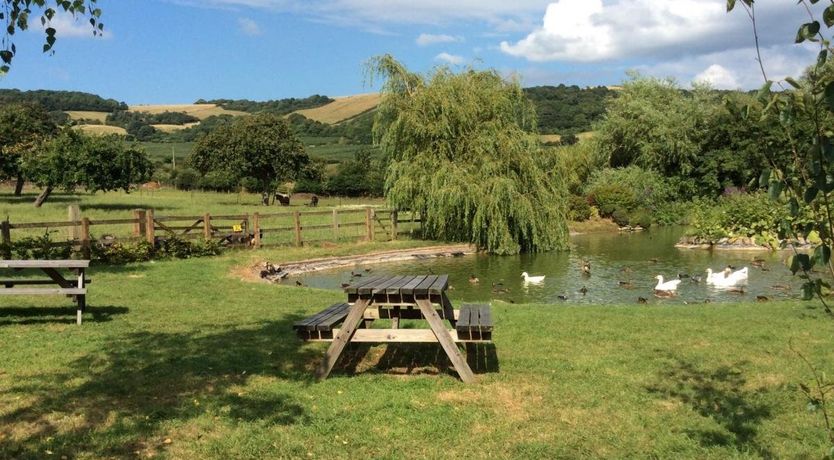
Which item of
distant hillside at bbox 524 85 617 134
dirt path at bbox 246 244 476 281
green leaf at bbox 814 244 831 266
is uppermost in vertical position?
distant hillside at bbox 524 85 617 134

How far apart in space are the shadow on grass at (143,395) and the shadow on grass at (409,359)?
41 centimetres

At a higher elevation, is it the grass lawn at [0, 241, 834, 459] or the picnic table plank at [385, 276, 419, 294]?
the picnic table plank at [385, 276, 419, 294]

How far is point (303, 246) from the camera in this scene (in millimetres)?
20969

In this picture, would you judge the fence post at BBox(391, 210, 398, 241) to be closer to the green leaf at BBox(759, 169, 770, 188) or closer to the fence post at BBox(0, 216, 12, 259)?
the fence post at BBox(0, 216, 12, 259)

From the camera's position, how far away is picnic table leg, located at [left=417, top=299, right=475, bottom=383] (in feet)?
18.8

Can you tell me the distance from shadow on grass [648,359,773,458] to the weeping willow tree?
49.3 ft

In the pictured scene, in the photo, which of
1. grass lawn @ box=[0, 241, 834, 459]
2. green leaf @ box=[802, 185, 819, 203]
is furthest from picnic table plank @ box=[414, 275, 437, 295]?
green leaf @ box=[802, 185, 819, 203]

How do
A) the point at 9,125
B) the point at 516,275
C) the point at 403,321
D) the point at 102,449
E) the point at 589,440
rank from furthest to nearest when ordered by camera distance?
the point at 9,125, the point at 516,275, the point at 403,321, the point at 589,440, the point at 102,449

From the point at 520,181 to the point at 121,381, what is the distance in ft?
58.6

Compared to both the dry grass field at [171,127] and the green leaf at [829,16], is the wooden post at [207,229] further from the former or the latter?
the dry grass field at [171,127]

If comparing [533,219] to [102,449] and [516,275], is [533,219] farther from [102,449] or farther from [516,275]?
[102,449]

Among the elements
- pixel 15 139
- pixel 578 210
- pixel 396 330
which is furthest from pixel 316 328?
pixel 15 139

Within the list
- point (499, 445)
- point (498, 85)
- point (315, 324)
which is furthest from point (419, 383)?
point (498, 85)

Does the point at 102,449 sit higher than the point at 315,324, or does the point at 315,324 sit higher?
the point at 315,324
